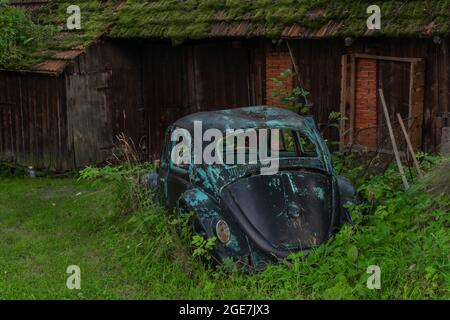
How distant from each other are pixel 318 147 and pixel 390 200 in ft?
3.36

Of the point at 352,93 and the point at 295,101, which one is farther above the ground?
the point at 352,93

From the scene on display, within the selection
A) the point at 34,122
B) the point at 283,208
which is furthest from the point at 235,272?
the point at 34,122

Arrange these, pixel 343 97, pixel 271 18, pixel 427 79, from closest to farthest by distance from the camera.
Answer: pixel 427 79 → pixel 343 97 → pixel 271 18

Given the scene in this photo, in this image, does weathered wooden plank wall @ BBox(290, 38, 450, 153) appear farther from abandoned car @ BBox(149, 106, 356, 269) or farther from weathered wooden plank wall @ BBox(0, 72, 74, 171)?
weathered wooden plank wall @ BBox(0, 72, 74, 171)

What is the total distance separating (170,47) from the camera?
14.0 m

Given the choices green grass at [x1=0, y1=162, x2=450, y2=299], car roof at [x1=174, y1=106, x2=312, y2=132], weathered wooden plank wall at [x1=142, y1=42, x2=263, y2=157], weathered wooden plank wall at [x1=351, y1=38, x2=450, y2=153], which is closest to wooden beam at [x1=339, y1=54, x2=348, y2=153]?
weathered wooden plank wall at [x1=351, y1=38, x2=450, y2=153]

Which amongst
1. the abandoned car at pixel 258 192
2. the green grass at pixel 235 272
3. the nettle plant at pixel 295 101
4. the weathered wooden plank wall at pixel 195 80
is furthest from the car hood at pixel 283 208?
the weathered wooden plank wall at pixel 195 80

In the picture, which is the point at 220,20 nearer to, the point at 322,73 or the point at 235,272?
the point at 322,73

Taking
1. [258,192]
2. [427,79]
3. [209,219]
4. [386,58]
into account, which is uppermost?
[386,58]

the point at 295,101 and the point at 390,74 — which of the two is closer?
the point at 390,74

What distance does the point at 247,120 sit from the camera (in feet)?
26.3

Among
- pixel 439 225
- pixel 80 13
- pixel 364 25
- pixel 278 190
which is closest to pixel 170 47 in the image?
pixel 80 13

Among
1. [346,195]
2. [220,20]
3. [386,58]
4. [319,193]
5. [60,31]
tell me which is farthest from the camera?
[60,31]

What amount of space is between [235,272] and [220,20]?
674cm
